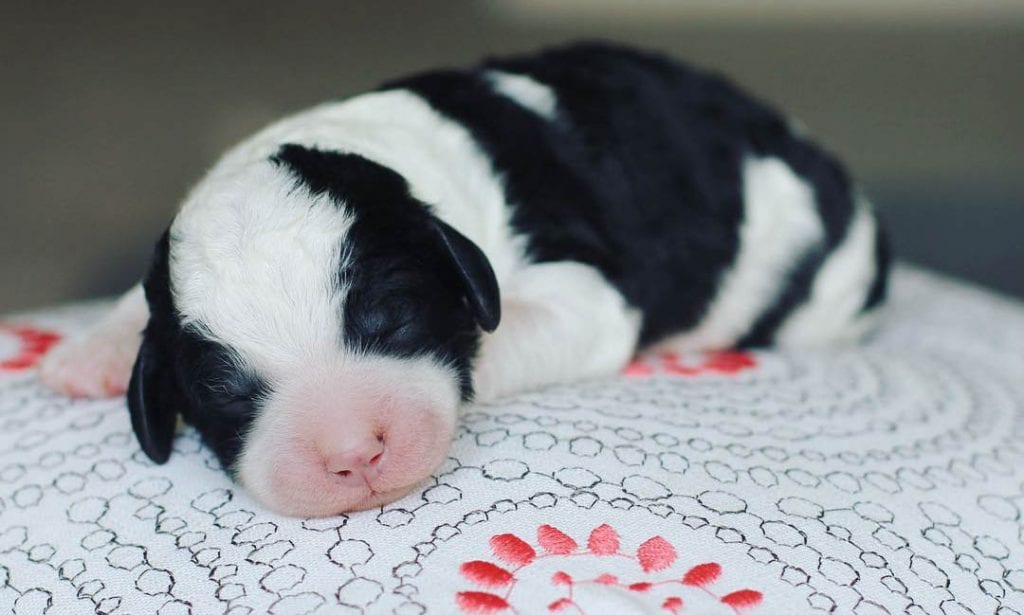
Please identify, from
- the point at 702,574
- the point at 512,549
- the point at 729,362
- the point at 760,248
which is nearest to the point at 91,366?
the point at 512,549

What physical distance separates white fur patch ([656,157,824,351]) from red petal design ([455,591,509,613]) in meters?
1.21

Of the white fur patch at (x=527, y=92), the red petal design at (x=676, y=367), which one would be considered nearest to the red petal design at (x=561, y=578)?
the red petal design at (x=676, y=367)

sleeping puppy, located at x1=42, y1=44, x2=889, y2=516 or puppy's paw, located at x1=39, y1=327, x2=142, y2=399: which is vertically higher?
sleeping puppy, located at x1=42, y1=44, x2=889, y2=516

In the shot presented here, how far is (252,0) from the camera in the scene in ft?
13.1

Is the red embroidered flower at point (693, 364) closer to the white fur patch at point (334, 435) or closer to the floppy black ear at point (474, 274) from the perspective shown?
the floppy black ear at point (474, 274)

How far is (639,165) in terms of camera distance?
2158 millimetres

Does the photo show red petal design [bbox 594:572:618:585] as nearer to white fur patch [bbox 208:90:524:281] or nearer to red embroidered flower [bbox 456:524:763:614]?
red embroidered flower [bbox 456:524:763:614]

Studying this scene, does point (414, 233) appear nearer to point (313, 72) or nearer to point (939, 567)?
point (939, 567)

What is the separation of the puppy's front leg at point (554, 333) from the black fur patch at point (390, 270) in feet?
0.30

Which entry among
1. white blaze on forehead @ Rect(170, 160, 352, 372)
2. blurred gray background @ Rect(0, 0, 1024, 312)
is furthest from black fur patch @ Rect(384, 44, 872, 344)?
blurred gray background @ Rect(0, 0, 1024, 312)

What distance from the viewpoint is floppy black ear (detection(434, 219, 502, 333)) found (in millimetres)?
1550

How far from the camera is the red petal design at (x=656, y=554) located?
1239 mm

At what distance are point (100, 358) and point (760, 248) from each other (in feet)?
4.72

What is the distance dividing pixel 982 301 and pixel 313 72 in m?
2.64
